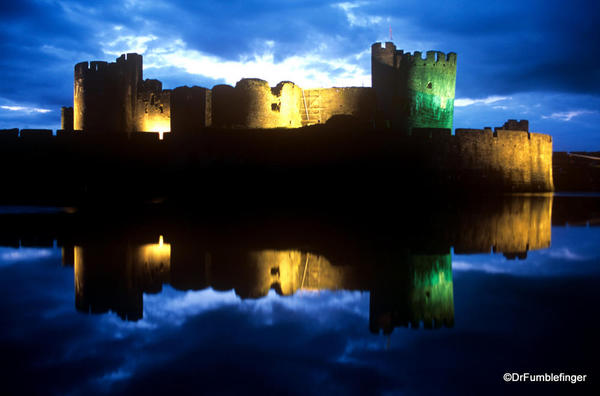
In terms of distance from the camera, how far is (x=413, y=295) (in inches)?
138

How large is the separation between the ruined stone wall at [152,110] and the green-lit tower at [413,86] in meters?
10.1

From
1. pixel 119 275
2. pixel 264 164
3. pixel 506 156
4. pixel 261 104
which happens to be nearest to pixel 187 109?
pixel 261 104

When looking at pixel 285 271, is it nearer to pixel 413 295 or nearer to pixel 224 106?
pixel 413 295

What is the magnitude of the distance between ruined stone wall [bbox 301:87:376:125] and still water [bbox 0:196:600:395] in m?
16.4

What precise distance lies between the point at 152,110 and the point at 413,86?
12273 millimetres

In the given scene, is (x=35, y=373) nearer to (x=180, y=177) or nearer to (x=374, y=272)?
(x=374, y=272)

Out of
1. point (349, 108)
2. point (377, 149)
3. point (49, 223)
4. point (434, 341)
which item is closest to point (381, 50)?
point (349, 108)

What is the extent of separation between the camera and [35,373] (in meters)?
2.14

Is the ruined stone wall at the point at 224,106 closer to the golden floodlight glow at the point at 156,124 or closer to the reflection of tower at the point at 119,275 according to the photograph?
the golden floodlight glow at the point at 156,124

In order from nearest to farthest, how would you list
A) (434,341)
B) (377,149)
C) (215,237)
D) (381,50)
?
(434,341) < (215,237) < (377,149) < (381,50)

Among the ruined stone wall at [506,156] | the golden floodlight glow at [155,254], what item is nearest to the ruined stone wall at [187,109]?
the ruined stone wall at [506,156]

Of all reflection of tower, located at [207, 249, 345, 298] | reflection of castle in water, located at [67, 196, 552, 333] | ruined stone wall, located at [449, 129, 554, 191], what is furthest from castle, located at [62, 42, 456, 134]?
reflection of tower, located at [207, 249, 345, 298]

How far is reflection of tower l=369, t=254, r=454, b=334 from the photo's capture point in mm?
2942

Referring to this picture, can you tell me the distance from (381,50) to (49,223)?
57.1 ft
